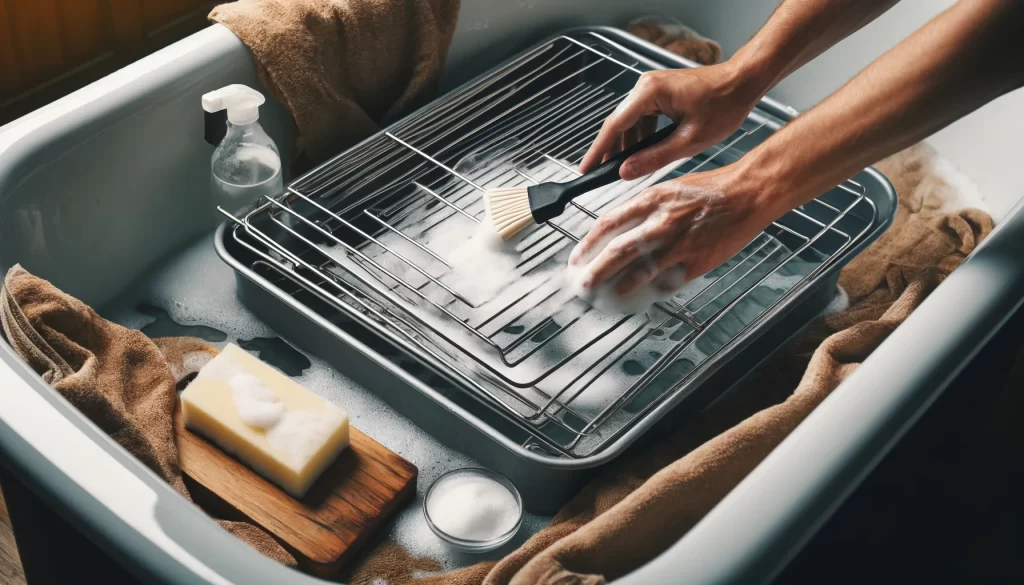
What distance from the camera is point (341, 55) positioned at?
1293 millimetres

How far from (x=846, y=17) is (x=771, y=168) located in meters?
0.34

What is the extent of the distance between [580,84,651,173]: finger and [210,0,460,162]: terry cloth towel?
32cm

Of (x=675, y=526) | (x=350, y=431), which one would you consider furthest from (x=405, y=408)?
(x=675, y=526)

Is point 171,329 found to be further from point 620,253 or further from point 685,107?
point 685,107

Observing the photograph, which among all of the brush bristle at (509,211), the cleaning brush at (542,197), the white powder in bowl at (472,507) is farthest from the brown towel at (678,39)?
the white powder in bowl at (472,507)

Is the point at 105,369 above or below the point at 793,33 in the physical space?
below

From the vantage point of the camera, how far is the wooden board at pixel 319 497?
0.90 meters

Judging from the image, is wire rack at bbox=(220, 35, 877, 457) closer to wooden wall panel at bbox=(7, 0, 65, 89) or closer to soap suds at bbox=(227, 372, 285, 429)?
soap suds at bbox=(227, 372, 285, 429)

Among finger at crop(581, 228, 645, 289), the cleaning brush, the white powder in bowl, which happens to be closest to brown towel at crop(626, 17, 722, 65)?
the cleaning brush

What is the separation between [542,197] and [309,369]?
345 mm

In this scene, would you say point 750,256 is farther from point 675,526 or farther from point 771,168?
point 675,526

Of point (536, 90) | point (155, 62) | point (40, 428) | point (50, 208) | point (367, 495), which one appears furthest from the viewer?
point (536, 90)

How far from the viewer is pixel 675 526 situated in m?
0.79

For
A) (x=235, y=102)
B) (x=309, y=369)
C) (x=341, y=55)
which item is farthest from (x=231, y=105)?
(x=309, y=369)
